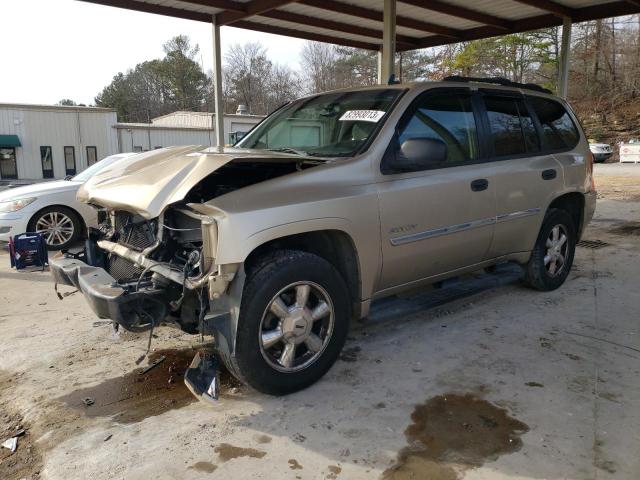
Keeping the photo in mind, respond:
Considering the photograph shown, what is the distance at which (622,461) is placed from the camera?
2.65m

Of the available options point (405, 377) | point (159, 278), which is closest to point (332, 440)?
point (405, 377)

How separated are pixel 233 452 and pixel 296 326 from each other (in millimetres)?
804

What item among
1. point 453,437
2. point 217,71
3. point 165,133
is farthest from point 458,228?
point 165,133

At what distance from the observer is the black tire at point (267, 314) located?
9.86 ft

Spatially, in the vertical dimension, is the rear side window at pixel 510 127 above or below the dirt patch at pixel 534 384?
above

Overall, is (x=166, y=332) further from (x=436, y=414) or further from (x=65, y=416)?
(x=436, y=414)

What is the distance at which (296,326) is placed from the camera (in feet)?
10.5

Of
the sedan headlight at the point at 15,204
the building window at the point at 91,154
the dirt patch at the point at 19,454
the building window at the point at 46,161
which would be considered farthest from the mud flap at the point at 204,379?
the building window at the point at 46,161

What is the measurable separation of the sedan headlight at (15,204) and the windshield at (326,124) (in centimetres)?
446

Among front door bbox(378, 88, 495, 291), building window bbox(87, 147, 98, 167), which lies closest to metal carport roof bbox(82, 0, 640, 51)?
front door bbox(378, 88, 495, 291)

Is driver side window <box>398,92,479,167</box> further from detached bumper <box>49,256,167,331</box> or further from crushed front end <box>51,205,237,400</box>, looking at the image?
detached bumper <box>49,256,167,331</box>

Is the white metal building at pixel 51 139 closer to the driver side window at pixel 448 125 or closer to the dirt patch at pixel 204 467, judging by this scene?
the driver side window at pixel 448 125

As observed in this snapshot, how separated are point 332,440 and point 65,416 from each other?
5.28ft

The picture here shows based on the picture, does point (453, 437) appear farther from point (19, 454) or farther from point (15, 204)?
point (15, 204)
